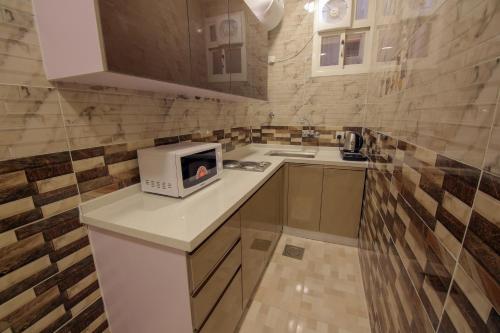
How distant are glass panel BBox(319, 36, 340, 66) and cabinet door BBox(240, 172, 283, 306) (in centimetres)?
151

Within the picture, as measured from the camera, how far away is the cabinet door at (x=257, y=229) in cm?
126

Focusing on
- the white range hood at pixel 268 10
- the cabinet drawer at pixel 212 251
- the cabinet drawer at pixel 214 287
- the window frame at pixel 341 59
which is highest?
the white range hood at pixel 268 10

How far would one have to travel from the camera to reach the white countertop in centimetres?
77

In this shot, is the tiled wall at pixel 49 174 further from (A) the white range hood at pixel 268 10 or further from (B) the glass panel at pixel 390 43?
(A) the white range hood at pixel 268 10

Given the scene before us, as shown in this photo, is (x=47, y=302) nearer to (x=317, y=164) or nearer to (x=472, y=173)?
(x=472, y=173)

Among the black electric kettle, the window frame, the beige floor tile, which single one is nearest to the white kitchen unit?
the beige floor tile

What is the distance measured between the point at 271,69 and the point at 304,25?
0.59 meters

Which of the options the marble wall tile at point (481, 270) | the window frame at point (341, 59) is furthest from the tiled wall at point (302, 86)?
the marble wall tile at point (481, 270)

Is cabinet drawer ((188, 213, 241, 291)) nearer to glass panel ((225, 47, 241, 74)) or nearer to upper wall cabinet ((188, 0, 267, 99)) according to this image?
upper wall cabinet ((188, 0, 267, 99))

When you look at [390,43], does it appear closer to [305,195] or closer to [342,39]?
[342,39]

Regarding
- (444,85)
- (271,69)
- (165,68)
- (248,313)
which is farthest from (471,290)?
(271,69)

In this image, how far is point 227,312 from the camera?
3.48ft

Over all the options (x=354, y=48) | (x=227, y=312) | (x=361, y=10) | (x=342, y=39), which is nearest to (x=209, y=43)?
(x=227, y=312)

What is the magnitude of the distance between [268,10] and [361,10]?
3.34ft
